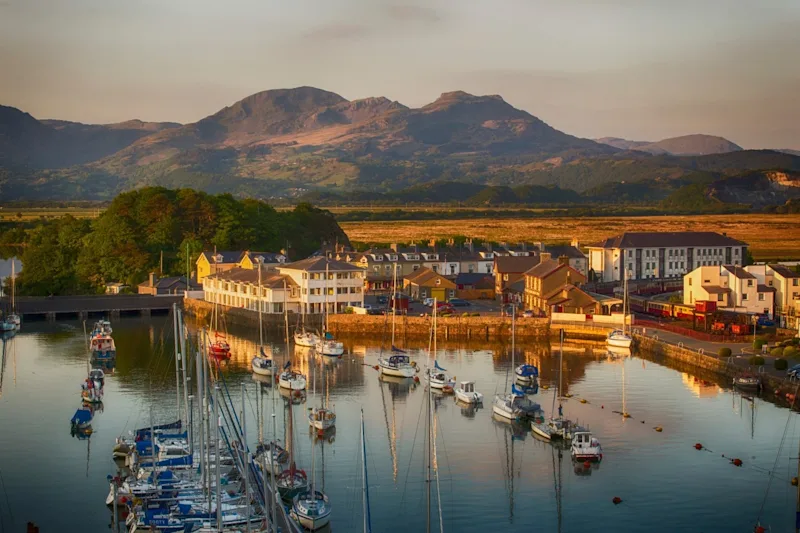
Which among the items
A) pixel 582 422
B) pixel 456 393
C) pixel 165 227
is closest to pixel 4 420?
pixel 456 393

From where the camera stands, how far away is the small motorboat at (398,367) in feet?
118

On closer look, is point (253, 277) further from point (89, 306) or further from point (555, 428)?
point (555, 428)

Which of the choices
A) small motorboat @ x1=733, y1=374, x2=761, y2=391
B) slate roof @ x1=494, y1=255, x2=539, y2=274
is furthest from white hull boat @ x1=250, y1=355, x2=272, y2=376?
slate roof @ x1=494, y1=255, x2=539, y2=274

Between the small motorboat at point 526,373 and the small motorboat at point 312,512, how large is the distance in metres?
14.2

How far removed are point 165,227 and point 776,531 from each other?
4955 centimetres

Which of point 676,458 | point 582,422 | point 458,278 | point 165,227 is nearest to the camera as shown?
point 676,458

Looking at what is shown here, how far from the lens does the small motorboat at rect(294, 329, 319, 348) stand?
41781 mm

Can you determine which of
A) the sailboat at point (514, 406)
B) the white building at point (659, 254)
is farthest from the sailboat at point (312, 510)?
the white building at point (659, 254)

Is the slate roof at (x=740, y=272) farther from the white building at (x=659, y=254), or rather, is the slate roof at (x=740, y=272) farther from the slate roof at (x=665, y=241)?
the slate roof at (x=665, y=241)

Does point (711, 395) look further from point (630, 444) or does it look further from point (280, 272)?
point (280, 272)

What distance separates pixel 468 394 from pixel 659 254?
3647cm

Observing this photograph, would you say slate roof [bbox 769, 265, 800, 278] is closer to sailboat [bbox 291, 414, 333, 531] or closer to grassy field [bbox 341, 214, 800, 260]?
sailboat [bbox 291, 414, 333, 531]

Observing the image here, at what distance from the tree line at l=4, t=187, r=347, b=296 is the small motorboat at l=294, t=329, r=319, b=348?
1973 centimetres

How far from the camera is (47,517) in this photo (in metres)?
21.7
